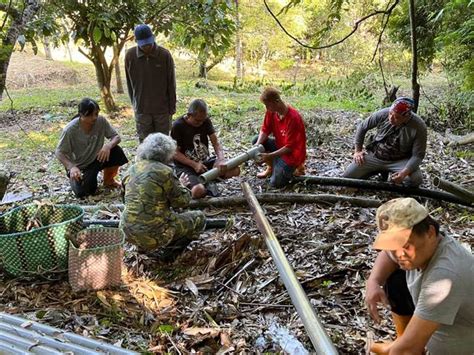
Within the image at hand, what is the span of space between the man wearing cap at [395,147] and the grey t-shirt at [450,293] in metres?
3.14

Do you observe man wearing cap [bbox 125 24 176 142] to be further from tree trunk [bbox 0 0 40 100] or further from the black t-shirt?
tree trunk [bbox 0 0 40 100]

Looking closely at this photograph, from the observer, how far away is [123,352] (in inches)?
99.4

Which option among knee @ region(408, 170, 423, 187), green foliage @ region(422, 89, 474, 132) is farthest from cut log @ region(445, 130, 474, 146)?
knee @ region(408, 170, 423, 187)

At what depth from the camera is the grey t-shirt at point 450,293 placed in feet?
6.27

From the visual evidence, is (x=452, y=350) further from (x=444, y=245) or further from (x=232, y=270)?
(x=232, y=270)

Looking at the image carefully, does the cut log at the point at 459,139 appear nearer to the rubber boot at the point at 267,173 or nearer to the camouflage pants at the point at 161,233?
the rubber boot at the point at 267,173

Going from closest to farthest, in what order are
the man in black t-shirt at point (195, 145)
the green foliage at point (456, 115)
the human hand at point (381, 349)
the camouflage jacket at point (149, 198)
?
the human hand at point (381, 349), the camouflage jacket at point (149, 198), the man in black t-shirt at point (195, 145), the green foliage at point (456, 115)

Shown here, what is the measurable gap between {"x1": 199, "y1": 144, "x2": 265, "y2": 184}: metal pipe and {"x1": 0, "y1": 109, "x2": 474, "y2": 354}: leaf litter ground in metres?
0.47

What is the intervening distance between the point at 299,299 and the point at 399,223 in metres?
1.08

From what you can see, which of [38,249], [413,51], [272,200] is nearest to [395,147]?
[413,51]

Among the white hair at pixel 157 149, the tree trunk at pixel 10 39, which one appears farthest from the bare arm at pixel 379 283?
the tree trunk at pixel 10 39

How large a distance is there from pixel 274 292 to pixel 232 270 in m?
0.49

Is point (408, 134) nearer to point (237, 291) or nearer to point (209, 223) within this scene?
point (209, 223)

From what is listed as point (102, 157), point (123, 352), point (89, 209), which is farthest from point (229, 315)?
point (102, 157)
